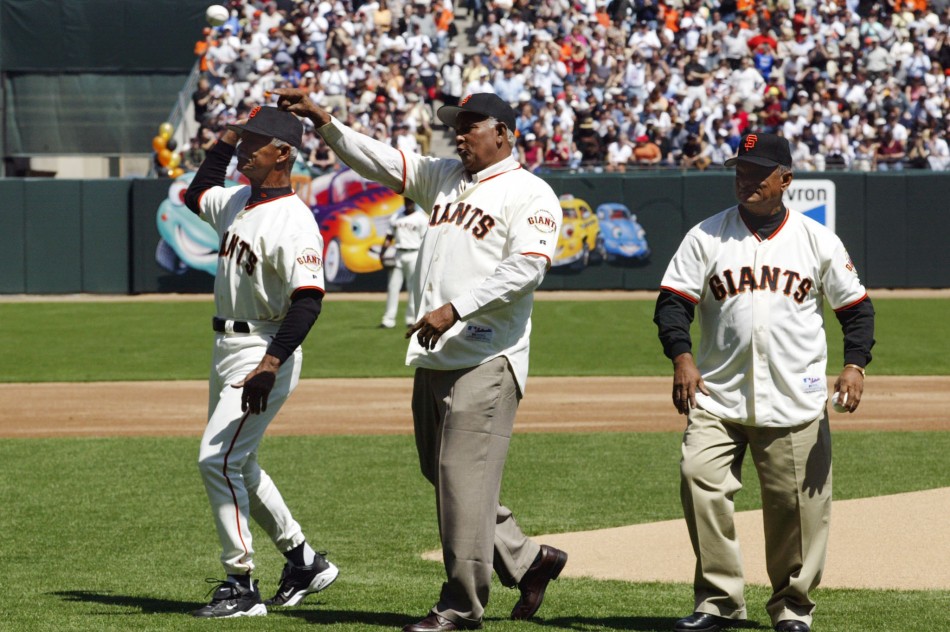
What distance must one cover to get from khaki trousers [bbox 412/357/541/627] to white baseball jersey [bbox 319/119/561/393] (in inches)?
3.1

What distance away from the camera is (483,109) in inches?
208

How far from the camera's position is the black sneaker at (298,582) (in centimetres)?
599

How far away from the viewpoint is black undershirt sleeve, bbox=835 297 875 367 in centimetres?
531

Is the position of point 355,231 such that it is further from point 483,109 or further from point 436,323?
point 436,323

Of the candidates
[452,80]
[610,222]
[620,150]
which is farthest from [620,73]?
[610,222]

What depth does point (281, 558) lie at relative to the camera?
743 centimetres

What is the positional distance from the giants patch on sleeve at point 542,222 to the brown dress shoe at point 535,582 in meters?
1.39

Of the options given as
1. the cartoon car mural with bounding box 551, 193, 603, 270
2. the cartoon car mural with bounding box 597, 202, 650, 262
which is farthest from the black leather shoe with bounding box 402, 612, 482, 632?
the cartoon car mural with bounding box 597, 202, 650, 262

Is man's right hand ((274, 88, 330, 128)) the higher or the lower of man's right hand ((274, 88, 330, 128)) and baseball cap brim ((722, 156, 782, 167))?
the higher

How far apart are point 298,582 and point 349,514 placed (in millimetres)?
2630

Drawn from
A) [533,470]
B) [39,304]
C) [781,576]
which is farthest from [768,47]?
[781,576]

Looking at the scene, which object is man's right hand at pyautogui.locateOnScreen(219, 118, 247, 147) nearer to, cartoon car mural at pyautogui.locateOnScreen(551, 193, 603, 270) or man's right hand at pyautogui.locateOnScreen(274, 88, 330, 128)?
man's right hand at pyautogui.locateOnScreen(274, 88, 330, 128)

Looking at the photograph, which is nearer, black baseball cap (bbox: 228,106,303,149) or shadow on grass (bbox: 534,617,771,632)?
shadow on grass (bbox: 534,617,771,632)

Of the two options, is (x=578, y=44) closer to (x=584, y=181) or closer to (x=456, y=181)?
(x=584, y=181)
